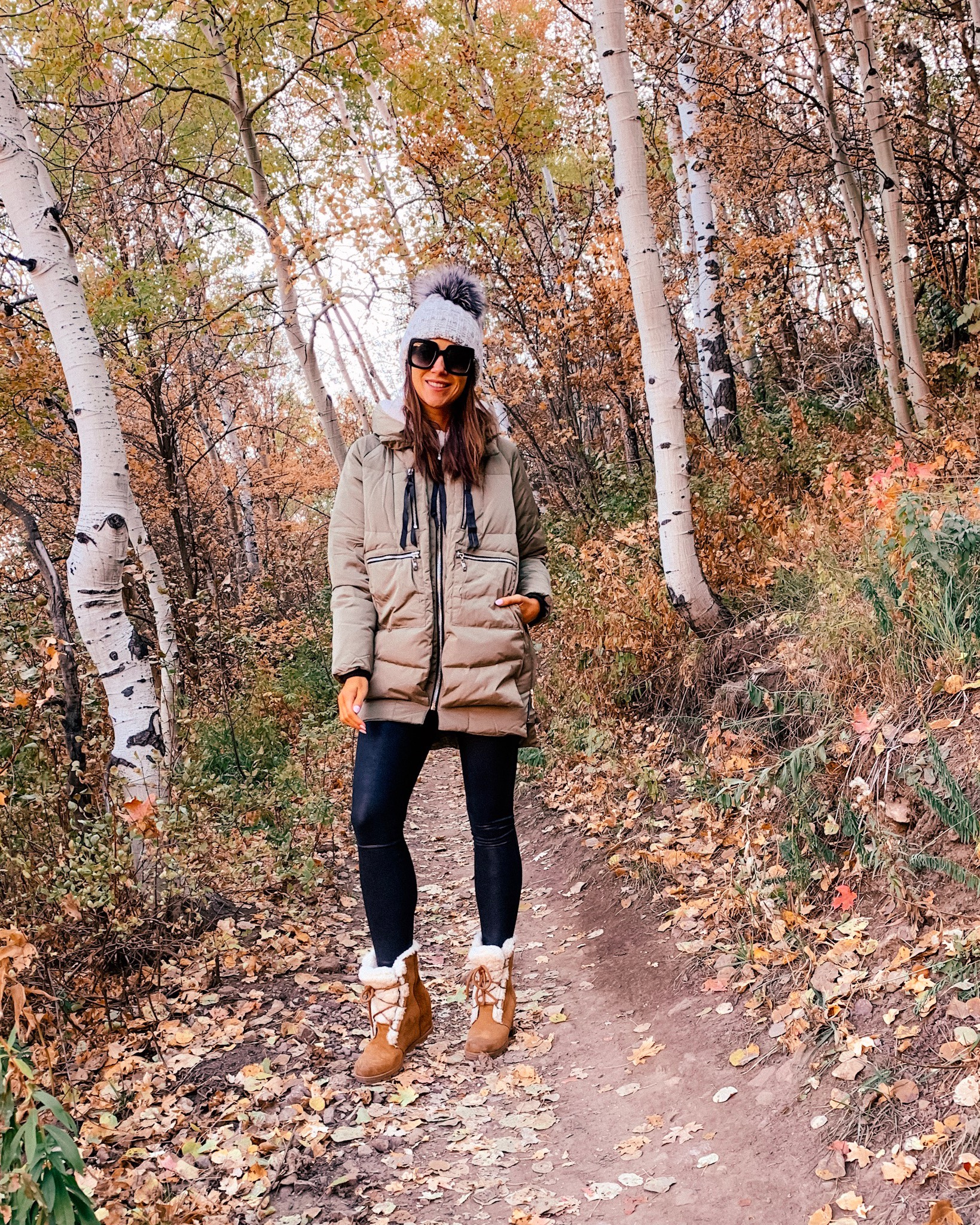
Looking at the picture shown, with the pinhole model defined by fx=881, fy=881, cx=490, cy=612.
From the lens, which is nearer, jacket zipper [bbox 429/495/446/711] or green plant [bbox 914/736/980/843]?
green plant [bbox 914/736/980/843]

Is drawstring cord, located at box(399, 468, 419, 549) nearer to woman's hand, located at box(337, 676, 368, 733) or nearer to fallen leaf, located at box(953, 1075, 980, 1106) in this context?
woman's hand, located at box(337, 676, 368, 733)

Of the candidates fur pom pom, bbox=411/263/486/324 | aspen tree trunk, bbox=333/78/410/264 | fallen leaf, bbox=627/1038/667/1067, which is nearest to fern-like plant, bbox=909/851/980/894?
fallen leaf, bbox=627/1038/667/1067

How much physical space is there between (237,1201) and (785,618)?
141 inches

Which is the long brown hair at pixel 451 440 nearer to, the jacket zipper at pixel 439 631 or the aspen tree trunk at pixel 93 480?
the jacket zipper at pixel 439 631

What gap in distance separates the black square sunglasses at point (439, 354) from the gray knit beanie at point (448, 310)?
0.8 inches

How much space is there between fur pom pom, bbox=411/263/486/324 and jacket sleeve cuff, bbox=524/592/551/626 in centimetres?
105

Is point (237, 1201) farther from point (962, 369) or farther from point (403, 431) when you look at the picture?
point (962, 369)

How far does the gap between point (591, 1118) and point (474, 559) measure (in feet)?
6.21

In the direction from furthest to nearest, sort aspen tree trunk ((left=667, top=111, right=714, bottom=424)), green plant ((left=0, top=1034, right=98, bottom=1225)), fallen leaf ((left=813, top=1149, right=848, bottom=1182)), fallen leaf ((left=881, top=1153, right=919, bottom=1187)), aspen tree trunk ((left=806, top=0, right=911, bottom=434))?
aspen tree trunk ((left=667, top=111, right=714, bottom=424)) < aspen tree trunk ((left=806, top=0, right=911, bottom=434)) < fallen leaf ((left=813, top=1149, right=848, bottom=1182)) < fallen leaf ((left=881, top=1153, right=919, bottom=1187)) < green plant ((left=0, top=1034, right=98, bottom=1225))

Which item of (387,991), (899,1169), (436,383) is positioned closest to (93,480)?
(436,383)

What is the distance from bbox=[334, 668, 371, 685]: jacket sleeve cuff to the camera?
9.77 feet

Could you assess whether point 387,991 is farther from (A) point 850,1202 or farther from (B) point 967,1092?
(B) point 967,1092

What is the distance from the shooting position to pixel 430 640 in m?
3.02

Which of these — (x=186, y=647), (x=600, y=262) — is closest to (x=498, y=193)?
(x=600, y=262)
